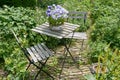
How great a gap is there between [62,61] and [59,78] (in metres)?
0.76

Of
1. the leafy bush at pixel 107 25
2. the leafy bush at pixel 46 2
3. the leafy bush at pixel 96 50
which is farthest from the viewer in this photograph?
the leafy bush at pixel 46 2

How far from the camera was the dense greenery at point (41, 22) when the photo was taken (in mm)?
5438

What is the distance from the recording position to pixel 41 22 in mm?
7613

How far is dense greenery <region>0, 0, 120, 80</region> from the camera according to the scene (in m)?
5.44

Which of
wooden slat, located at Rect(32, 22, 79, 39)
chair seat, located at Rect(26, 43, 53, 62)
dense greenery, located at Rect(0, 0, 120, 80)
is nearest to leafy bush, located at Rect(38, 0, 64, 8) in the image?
dense greenery, located at Rect(0, 0, 120, 80)

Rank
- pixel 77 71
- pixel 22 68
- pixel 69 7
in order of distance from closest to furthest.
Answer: pixel 22 68 → pixel 77 71 → pixel 69 7

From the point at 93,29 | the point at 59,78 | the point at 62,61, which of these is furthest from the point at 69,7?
the point at 59,78

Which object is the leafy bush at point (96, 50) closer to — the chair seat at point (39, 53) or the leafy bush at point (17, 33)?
the chair seat at point (39, 53)

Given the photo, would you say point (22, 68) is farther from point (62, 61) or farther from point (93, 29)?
point (93, 29)

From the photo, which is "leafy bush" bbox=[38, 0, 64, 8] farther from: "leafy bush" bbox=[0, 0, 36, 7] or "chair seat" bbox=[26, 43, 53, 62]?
"chair seat" bbox=[26, 43, 53, 62]

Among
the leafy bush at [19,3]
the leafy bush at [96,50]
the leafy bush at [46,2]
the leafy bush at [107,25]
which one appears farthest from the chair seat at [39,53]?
the leafy bush at [46,2]

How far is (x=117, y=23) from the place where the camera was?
25.4 ft

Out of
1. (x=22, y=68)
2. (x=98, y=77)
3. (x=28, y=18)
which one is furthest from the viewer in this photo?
(x=28, y=18)

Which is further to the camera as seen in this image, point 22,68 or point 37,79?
point 37,79
